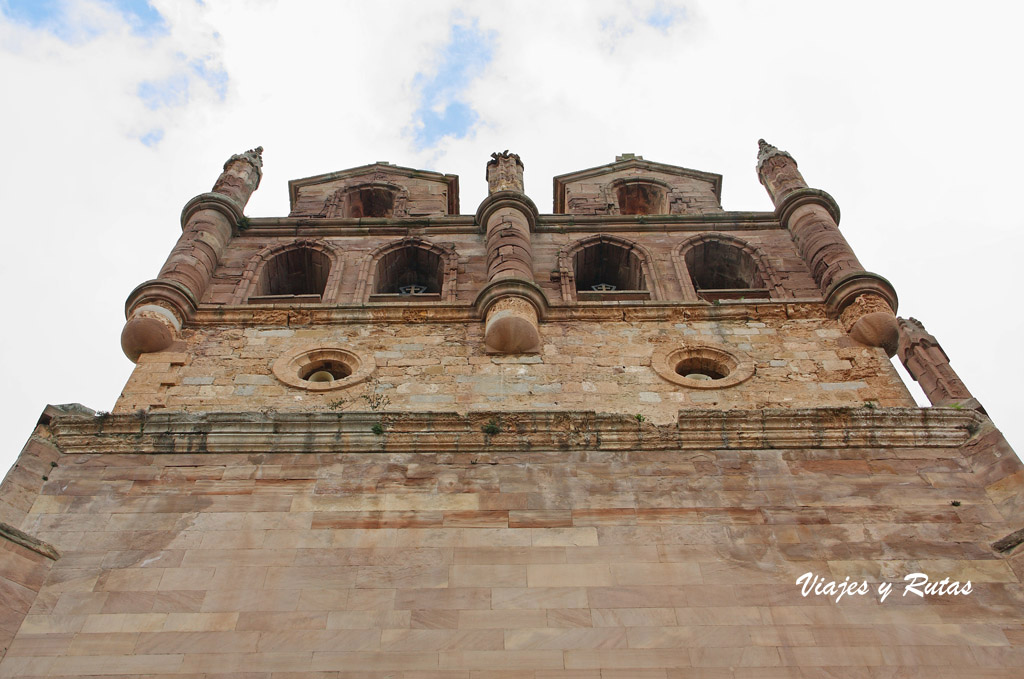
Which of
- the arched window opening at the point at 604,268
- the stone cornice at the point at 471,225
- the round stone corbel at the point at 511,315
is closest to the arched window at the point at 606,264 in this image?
the arched window opening at the point at 604,268

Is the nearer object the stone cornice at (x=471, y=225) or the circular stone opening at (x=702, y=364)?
the circular stone opening at (x=702, y=364)

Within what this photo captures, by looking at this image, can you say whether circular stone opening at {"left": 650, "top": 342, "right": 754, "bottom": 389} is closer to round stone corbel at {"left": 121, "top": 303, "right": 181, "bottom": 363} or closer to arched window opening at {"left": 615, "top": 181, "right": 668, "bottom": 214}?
round stone corbel at {"left": 121, "top": 303, "right": 181, "bottom": 363}

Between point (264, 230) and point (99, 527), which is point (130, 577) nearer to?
point (99, 527)

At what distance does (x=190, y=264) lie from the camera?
15219 millimetres

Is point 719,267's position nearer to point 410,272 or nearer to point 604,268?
point 604,268

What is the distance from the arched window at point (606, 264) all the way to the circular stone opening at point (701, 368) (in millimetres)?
3049

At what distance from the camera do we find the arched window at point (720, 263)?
16.6 meters

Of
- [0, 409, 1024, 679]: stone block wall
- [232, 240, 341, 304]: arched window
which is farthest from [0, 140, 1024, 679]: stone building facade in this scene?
[232, 240, 341, 304]: arched window

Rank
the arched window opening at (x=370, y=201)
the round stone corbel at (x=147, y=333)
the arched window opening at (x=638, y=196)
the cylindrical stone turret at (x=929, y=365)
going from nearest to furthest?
the cylindrical stone turret at (x=929, y=365), the round stone corbel at (x=147, y=333), the arched window opening at (x=370, y=201), the arched window opening at (x=638, y=196)

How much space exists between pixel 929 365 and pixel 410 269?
8.78m

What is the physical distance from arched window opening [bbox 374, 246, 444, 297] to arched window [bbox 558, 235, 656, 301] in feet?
7.54

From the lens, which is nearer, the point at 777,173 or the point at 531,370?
the point at 531,370

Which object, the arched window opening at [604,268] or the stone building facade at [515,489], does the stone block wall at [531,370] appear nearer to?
the stone building facade at [515,489]

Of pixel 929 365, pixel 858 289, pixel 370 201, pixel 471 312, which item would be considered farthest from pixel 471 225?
pixel 929 365
